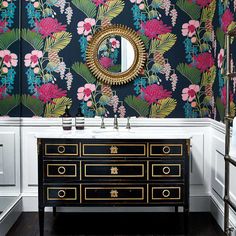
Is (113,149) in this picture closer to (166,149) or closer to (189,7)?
(166,149)

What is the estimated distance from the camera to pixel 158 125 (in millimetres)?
4469

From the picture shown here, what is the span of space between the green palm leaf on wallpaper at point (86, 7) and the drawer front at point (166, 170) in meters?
1.62

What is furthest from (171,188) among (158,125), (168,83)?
(168,83)

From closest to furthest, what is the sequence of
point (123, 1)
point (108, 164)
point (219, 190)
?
1. point (108, 164)
2. point (219, 190)
3. point (123, 1)

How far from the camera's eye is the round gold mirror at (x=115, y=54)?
4.41 m

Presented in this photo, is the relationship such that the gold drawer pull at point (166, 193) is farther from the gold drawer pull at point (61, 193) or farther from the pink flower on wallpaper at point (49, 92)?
the pink flower on wallpaper at point (49, 92)

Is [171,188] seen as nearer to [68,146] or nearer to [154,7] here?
[68,146]

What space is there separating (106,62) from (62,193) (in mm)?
1376

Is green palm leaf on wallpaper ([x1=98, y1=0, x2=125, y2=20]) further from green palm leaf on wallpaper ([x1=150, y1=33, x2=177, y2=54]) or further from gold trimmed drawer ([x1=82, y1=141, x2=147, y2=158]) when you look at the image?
gold trimmed drawer ([x1=82, y1=141, x2=147, y2=158])

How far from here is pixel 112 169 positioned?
12.5 feet

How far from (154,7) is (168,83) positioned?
755 millimetres

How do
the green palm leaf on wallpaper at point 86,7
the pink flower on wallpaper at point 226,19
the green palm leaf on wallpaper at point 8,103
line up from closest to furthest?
the pink flower on wallpaper at point 226,19, the green palm leaf on wallpaper at point 8,103, the green palm leaf on wallpaper at point 86,7

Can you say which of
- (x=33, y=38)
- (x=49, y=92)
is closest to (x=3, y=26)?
(x=33, y=38)

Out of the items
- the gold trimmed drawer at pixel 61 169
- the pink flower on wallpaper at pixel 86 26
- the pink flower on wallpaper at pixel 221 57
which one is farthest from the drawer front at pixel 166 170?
the pink flower on wallpaper at pixel 86 26
